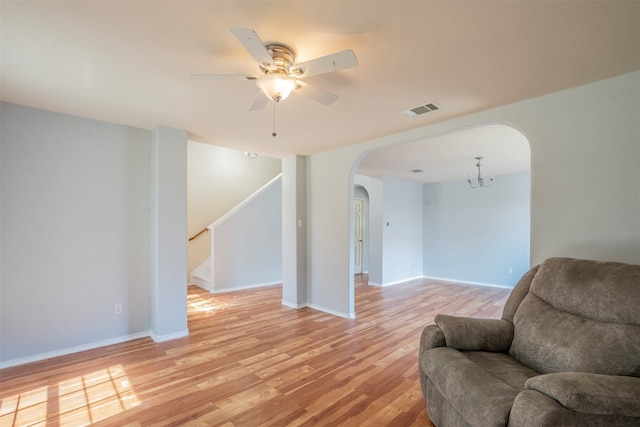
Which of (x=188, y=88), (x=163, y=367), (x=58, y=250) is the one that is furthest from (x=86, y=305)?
(x=188, y=88)

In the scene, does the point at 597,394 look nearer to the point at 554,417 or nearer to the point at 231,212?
the point at 554,417

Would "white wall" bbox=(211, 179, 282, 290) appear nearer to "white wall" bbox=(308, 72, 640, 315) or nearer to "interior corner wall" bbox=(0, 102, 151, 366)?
"interior corner wall" bbox=(0, 102, 151, 366)

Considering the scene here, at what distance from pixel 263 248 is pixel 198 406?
167 inches


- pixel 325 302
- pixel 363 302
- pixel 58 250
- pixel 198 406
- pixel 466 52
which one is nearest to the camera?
pixel 466 52

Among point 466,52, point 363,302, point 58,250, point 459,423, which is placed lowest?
point 363,302

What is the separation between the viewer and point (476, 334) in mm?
2043

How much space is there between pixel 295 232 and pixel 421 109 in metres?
2.70

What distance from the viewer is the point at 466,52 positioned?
6.15 ft

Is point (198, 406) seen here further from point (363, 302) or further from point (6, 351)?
point (363, 302)

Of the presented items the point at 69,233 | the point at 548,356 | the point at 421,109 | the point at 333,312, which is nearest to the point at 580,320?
the point at 548,356

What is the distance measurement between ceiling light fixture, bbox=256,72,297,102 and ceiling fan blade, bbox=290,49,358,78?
74 mm

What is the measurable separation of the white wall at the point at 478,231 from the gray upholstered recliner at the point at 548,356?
469 centimetres

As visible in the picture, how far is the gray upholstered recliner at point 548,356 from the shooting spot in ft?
4.05

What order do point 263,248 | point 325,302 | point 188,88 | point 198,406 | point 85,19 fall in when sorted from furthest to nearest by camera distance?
point 263,248 < point 325,302 < point 188,88 < point 198,406 < point 85,19
